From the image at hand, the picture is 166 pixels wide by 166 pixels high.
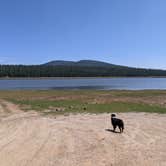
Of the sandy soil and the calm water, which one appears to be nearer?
the sandy soil

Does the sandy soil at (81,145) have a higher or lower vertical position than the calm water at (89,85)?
higher

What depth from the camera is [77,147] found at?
1084 cm

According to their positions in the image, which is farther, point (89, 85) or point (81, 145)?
point (89, 85)

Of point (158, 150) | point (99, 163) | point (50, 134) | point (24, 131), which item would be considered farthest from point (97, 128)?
point (99, 163)

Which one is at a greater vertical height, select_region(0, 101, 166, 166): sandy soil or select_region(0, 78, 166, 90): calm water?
select_region(0, 101, 166, 166): sandy soil

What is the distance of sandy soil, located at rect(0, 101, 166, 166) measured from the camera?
918cm

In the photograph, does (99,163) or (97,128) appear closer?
(99,163)

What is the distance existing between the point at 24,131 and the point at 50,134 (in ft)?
5.48

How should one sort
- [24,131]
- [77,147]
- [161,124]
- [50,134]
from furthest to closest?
[161,124]
[24,131]
[50,134]
[77,147]

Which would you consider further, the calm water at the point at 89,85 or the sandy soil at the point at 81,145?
the calm water at the point at 89,85

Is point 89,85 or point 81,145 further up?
point 81,145

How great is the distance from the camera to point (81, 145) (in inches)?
439

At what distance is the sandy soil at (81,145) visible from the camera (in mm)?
9180

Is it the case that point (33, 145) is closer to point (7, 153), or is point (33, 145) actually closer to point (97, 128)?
point (7, 153)
